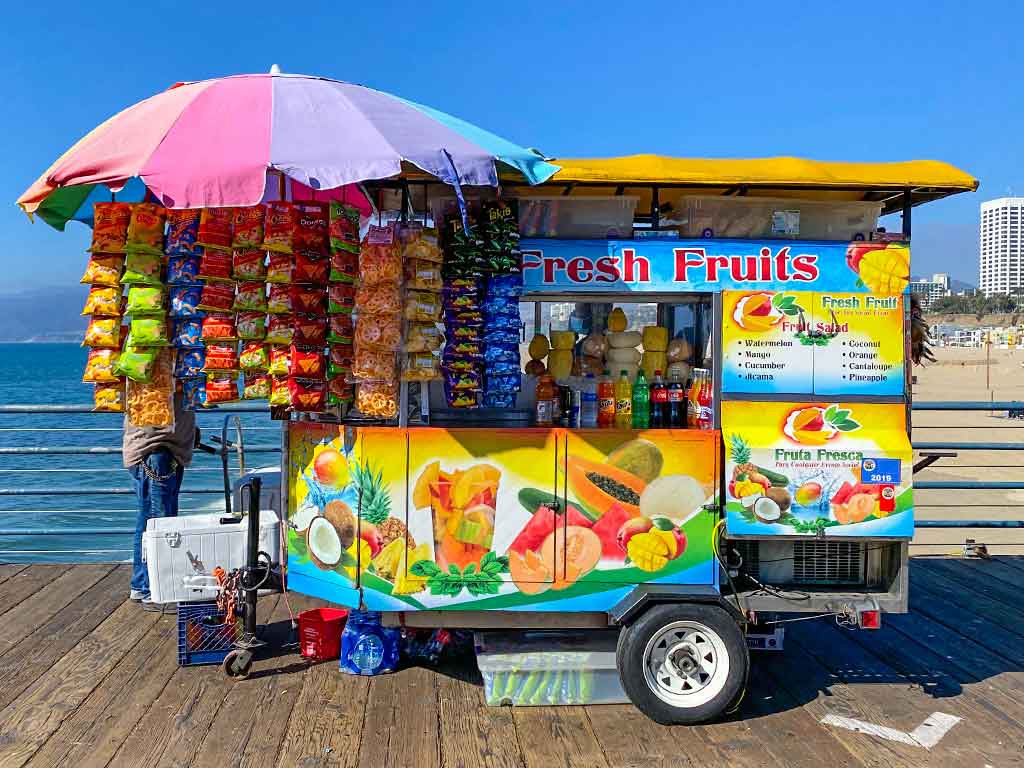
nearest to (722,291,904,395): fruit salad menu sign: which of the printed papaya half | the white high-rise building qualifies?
the printed papaya half

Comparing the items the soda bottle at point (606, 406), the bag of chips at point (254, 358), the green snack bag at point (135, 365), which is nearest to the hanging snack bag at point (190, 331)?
the green snack bag at point (135, 365)

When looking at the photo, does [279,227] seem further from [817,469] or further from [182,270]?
[817,469]

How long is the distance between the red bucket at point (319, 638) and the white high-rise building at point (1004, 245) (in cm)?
14896

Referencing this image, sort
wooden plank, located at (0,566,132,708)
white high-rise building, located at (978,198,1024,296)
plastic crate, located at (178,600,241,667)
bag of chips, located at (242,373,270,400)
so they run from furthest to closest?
white high-rise building, located at (978,198,1024,296)
plastic crate, located at (178,600,241,667)
wooden plank, located at (0,566,132,708)
bag of chips, located at (242,373,270,400)

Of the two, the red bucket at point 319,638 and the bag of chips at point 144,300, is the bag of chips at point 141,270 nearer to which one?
the bag of chips at point 144,300

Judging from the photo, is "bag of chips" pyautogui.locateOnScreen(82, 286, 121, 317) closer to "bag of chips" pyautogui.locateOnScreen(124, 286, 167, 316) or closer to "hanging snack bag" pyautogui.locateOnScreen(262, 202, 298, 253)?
"bag of chips" pyautogui.locateOnScreen(124, 286, 167, 316)

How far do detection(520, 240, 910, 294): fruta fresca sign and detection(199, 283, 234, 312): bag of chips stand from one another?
61.0 inches

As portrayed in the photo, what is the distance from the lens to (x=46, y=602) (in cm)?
590

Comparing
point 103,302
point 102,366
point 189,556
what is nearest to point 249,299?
point 103,302

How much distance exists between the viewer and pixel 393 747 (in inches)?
152

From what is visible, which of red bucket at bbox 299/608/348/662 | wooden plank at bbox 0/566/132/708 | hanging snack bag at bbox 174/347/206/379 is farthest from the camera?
red bucket at bbox 299/608/348/662

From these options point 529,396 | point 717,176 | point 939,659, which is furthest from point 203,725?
point 939,659

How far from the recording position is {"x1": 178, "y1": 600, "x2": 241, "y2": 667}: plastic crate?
4.74 meters

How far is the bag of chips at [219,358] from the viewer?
14.3 ft
